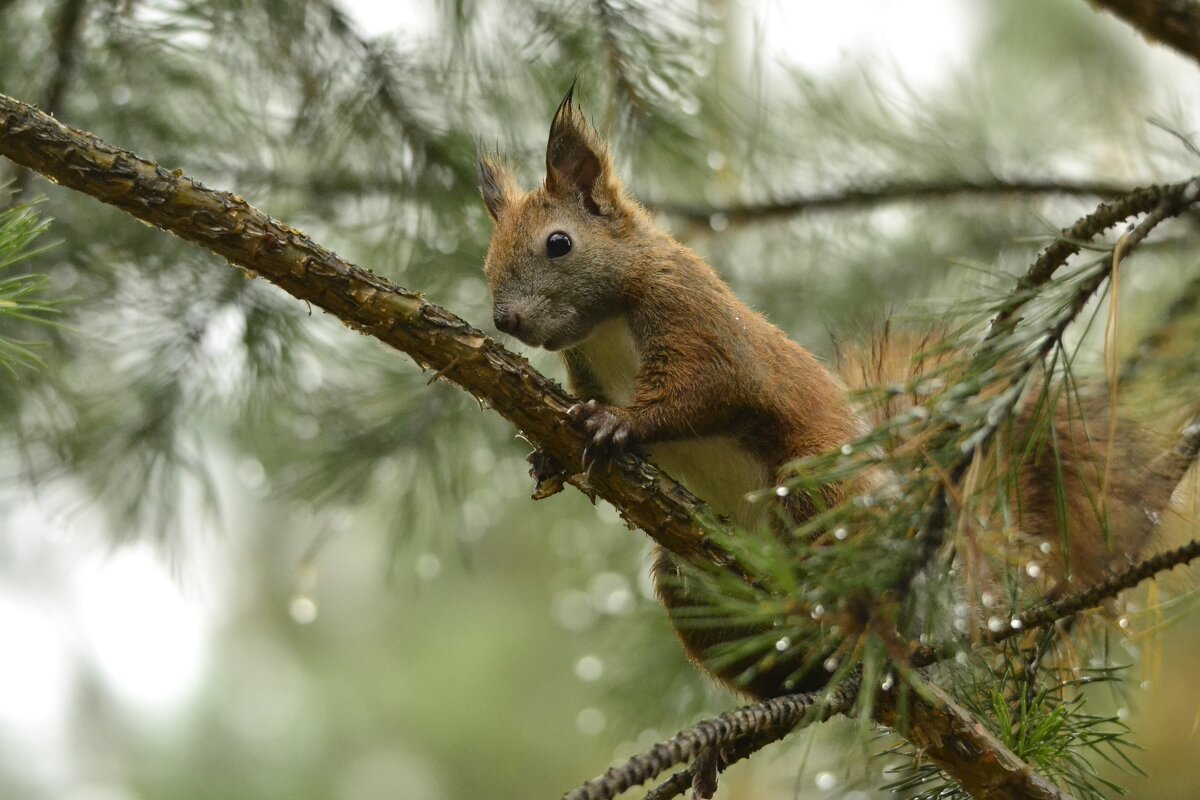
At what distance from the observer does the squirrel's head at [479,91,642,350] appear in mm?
1710

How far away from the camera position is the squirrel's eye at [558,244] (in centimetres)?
176

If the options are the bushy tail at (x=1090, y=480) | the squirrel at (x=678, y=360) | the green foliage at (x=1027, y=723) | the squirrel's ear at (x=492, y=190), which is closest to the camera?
the green foliage at (x=1027, y=723)

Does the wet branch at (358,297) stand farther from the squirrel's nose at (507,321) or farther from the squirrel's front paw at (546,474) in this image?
the squirrel's nose at (507,321)

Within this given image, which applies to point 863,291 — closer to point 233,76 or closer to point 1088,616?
point 1088,616

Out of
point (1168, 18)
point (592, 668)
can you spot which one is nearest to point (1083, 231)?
point (1168, 18)

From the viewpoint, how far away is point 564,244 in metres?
1.77

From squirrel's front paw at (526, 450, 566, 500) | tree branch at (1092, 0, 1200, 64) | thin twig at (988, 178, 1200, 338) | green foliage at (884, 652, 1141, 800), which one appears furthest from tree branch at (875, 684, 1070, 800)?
tree branch at (1092, 0, 1200, 64)

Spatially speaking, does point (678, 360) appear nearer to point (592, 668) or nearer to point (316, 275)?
point (316, 275)

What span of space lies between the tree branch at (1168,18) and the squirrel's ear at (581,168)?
3.18ft

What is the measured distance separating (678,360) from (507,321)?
0.25m

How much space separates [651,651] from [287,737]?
2305 millimetres

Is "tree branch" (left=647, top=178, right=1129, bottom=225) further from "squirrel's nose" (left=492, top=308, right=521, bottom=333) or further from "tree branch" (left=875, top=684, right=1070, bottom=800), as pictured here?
"tree branch" (left=875, top=684, right=1070, bottom=800)

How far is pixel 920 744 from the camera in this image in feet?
3.62

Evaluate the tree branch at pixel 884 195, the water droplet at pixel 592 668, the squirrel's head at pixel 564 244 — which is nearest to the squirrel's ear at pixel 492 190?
the squirrel's head at pixel 564 244
